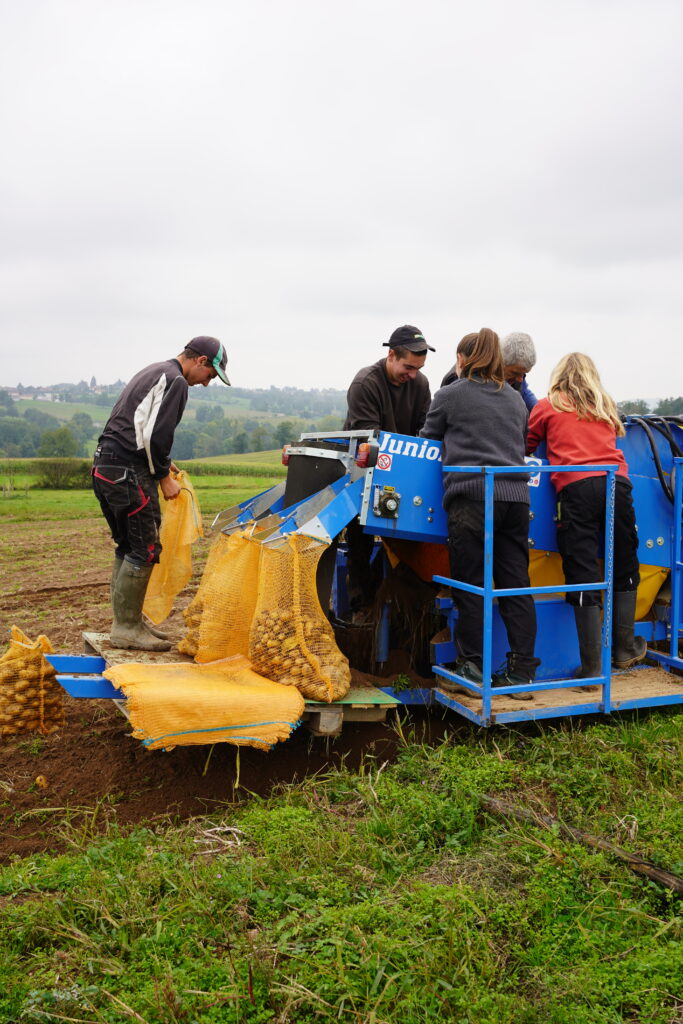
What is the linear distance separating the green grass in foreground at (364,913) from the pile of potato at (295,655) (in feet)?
1.68

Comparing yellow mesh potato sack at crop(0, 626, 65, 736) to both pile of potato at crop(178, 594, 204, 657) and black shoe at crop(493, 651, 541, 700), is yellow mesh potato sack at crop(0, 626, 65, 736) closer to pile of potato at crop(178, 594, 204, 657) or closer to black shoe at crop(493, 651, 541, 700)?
pile of potato at crop(178, 594, 204, 657)

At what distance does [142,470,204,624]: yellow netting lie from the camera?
18.4ft

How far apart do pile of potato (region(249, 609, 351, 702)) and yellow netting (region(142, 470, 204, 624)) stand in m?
1.40

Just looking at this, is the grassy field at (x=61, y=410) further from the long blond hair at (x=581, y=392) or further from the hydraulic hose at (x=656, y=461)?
the long blond hair at (x=581, y=392)

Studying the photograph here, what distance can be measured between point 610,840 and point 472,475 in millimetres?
2038

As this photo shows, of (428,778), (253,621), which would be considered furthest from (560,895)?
(253,621)

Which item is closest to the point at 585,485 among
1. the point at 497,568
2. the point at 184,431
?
the point at 497,568

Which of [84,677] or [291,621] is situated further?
[291,621]

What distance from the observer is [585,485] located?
4.97 meters

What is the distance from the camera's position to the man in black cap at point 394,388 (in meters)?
5.49

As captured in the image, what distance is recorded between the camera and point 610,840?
359 cm

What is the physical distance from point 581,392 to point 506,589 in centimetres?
144

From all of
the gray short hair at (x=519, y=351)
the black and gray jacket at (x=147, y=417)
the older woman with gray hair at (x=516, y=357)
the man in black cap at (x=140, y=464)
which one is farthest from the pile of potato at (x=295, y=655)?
A: the gray short hair at (x=519, y=351)

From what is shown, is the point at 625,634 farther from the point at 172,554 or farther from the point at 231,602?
the point at 172,554
